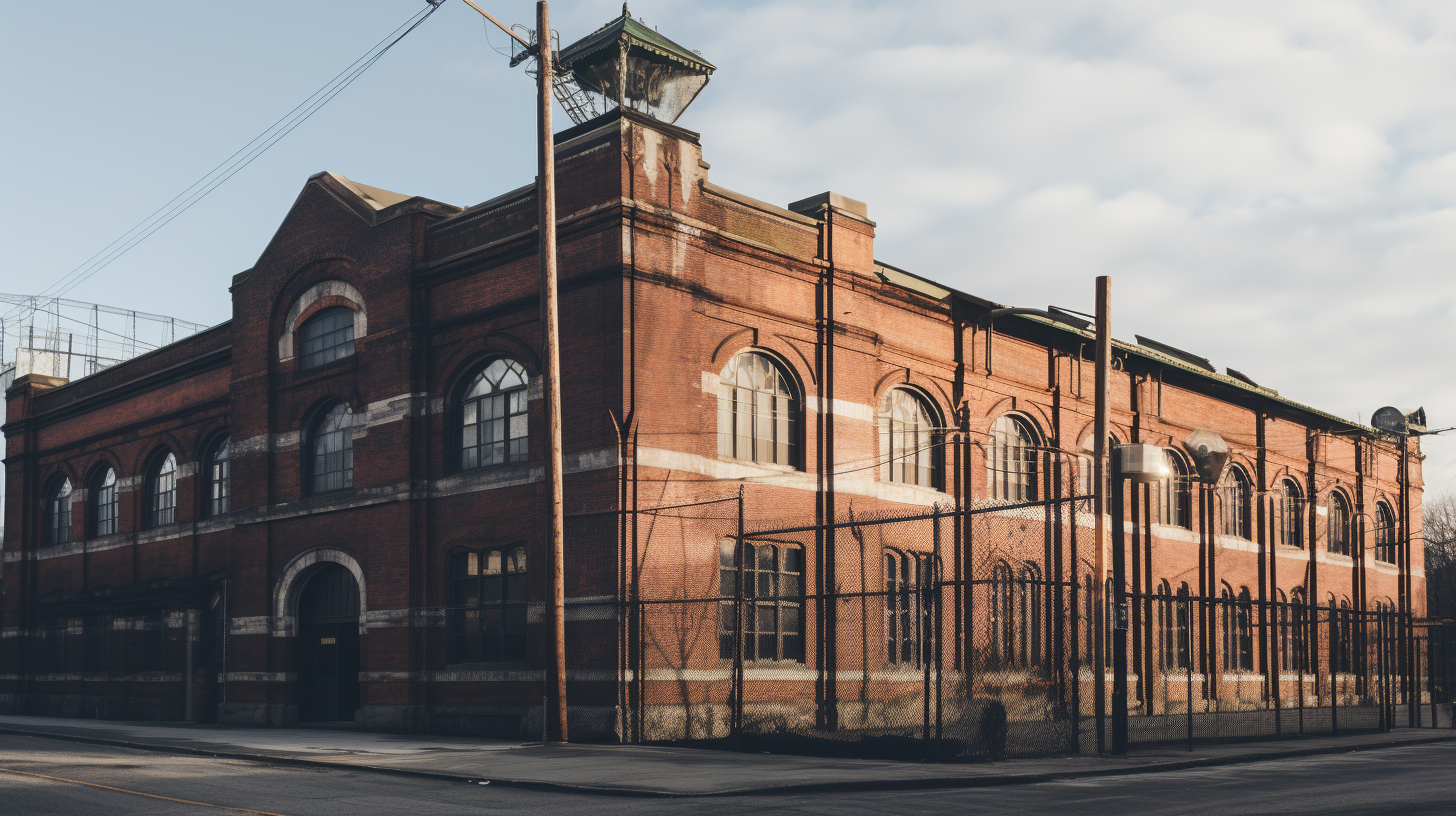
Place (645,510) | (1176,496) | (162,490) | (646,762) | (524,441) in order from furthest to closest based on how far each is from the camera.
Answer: (1176,496) < (162,490) < (524,441) < (645,510) < (646,762)

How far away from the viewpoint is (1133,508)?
34.1 meters

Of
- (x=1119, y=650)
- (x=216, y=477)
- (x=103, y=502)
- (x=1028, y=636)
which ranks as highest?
(x=216, y=477)

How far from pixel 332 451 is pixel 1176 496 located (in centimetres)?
2308

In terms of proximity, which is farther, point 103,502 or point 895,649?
point 103,502

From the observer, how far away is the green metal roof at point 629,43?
24.5m

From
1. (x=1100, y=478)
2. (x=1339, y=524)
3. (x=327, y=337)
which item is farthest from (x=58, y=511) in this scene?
(x=1339, y=524)

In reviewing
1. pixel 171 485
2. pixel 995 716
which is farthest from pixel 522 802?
pixel 171 485

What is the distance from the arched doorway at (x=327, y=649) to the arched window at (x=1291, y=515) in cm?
2858

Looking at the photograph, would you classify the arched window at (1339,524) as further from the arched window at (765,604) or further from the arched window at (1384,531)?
the arched window at (765,604)

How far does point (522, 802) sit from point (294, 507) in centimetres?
1605

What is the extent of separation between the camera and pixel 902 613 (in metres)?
27.3

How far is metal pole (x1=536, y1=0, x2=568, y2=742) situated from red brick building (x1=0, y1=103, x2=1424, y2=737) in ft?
6.52

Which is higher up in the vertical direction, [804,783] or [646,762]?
[804,783]

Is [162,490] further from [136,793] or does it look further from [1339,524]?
[1339,524]
